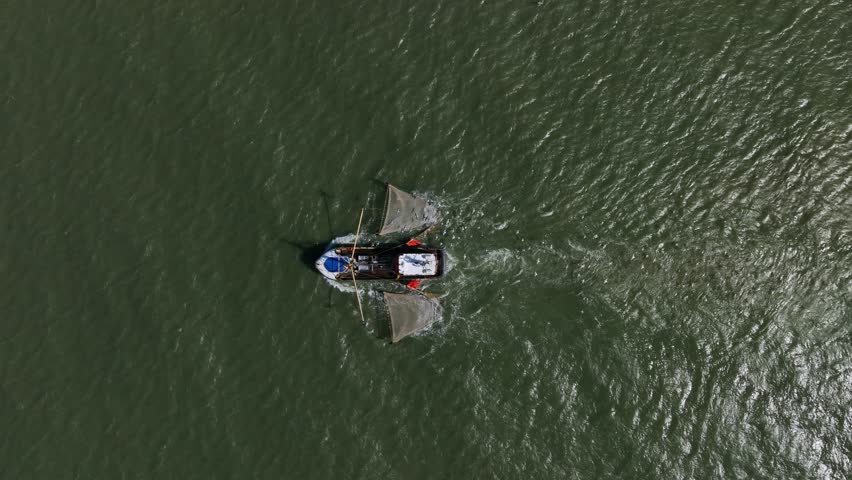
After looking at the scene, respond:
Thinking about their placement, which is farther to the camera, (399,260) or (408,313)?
(399,260)

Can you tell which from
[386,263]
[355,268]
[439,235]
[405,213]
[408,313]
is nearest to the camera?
[408,313]

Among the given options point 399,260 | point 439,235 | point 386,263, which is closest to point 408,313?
point 399,260

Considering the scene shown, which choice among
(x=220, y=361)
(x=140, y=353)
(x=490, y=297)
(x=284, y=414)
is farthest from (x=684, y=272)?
(x=140, y=353)

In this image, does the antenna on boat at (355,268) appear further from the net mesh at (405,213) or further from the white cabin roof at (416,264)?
the white cabin roof at (416,264)

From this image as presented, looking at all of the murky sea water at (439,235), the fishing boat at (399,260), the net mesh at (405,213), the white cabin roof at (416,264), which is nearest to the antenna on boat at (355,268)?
the fishing boat at (399,260)

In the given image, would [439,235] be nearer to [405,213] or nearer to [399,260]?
[405,213]

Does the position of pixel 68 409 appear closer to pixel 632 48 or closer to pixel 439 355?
pixel 439 355

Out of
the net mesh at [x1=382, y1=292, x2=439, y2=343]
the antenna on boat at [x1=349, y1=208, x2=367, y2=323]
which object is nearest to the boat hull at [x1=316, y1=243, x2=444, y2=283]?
the antenna on boat at [x1=349, y1=208, x2=367, y2=323]
